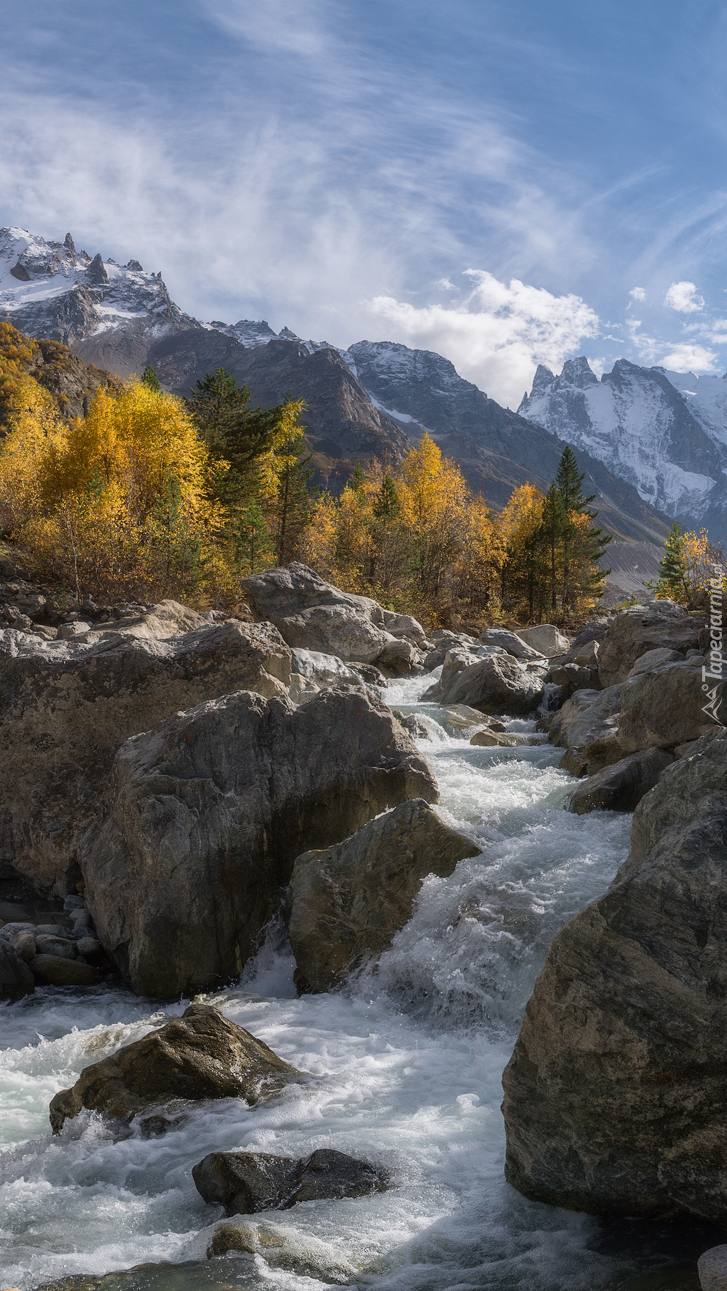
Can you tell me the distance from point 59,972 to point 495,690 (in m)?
15.8

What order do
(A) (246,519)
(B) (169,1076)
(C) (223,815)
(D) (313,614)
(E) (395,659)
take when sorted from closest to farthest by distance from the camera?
(B) (169,1076)
(C) (223,815)
(D) (313,614)
(E) (395,659)
(A) (246,519)

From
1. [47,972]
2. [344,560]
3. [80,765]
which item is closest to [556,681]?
[80,765]

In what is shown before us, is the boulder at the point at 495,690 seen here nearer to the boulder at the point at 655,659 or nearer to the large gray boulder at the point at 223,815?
the boulder at the point at 655,659

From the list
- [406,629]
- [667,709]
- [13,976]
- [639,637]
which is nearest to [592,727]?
[667,709]

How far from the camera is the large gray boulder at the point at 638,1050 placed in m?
4.26

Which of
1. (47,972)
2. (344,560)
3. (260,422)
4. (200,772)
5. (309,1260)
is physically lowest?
(47,972)

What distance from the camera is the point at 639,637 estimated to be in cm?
2059

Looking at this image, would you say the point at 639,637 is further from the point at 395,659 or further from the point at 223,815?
the point at 223,815

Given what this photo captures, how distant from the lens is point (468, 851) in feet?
30.3

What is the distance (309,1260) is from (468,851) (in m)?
5.29

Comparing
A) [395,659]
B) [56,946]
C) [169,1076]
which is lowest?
[56,946]

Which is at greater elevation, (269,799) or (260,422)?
(260,422)

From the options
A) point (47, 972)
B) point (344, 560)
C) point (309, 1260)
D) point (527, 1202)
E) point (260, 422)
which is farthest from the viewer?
point (344, 560)

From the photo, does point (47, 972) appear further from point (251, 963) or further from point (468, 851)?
point (468, 851)
